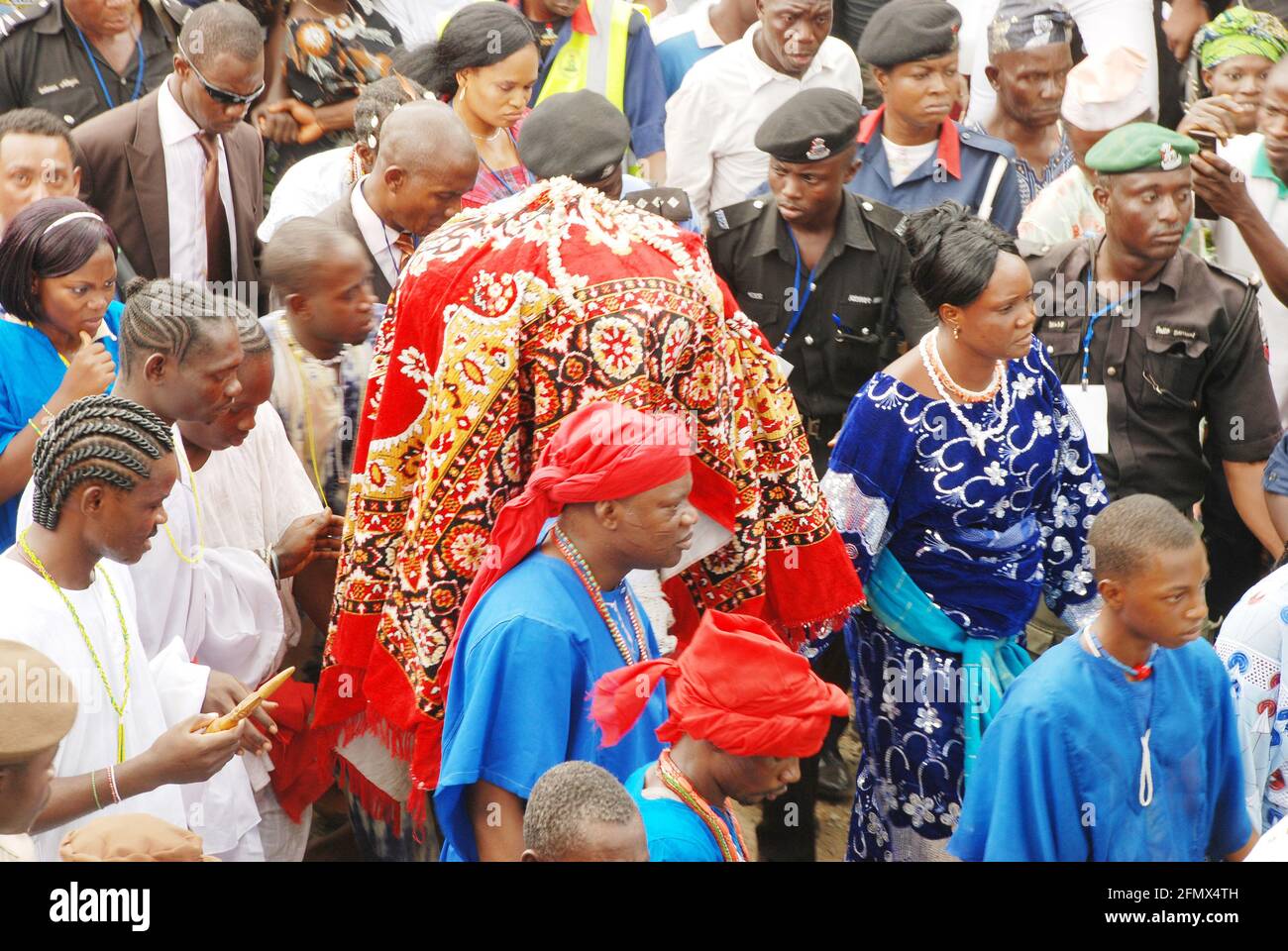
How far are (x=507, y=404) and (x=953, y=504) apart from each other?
4.62 ft

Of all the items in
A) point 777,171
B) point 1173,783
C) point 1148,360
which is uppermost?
point 777,171

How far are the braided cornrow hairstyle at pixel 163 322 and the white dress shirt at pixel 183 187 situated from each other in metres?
1.67

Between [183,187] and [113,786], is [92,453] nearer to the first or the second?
[113,786]

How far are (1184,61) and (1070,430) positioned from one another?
11.7 ft

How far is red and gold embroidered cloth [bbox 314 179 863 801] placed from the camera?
382cm

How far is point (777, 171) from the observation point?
229 inches

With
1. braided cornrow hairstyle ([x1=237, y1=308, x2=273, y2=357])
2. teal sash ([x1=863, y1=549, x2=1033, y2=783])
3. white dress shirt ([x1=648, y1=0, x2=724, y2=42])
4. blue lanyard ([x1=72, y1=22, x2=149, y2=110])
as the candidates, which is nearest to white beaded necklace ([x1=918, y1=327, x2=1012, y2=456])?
teal sash ([x1=863, y1=549, x2=1033, y2=783])

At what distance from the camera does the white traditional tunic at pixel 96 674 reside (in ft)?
11.4

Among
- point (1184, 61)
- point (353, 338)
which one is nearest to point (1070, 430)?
point (353, 338)

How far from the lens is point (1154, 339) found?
217 inches

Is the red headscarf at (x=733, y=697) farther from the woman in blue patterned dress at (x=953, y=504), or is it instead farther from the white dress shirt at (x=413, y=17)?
the white dress shirt at (x=413, y=17)

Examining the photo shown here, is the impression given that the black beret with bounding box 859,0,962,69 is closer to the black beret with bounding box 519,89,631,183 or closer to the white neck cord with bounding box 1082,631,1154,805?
the black beret with bounding box 519,89,631,183

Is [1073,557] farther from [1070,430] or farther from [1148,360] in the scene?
[1148,360]

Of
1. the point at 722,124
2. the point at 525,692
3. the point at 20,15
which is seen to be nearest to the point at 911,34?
the point at 722,124
